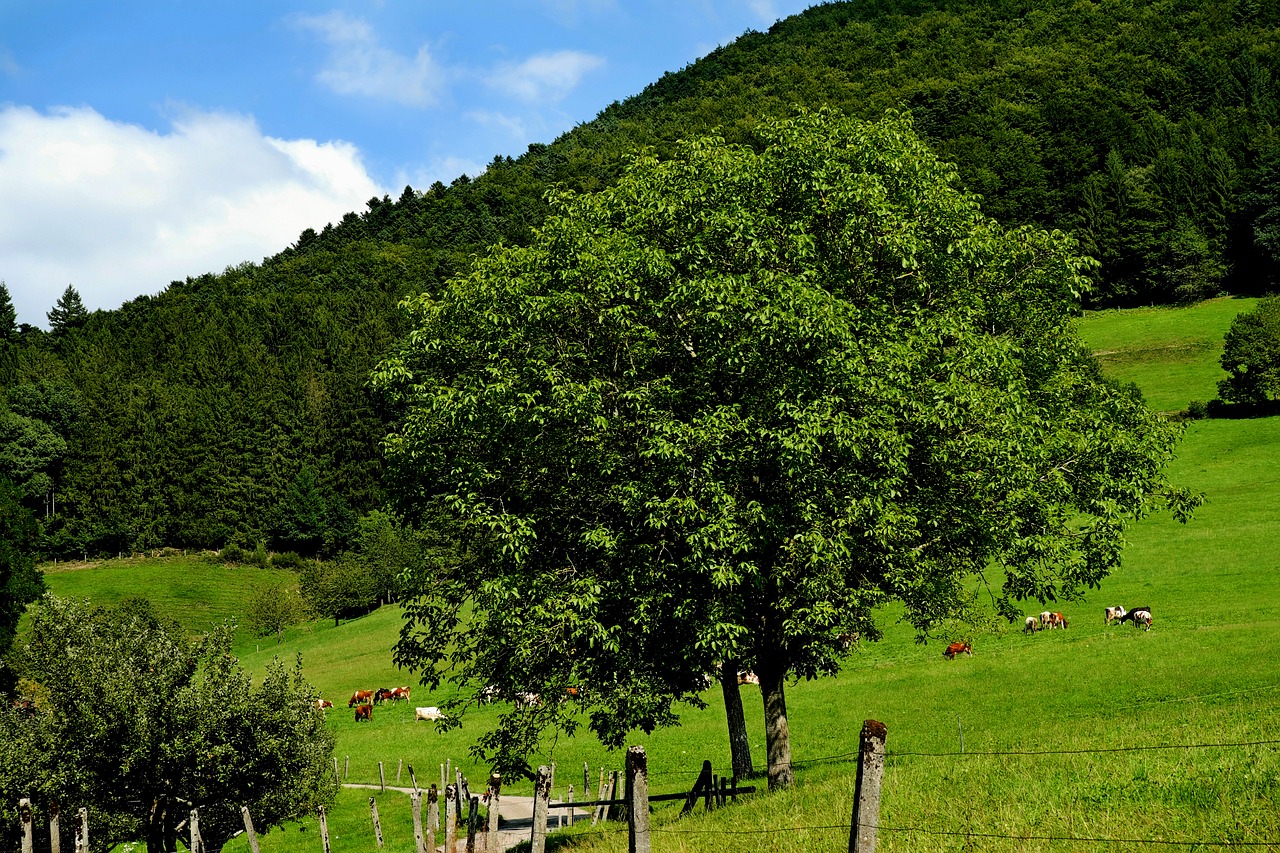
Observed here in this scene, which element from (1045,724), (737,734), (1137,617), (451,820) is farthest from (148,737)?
(1137,617)

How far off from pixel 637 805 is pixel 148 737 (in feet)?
75.1

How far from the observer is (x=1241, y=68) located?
181500mm

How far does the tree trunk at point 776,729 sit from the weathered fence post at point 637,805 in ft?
38.3

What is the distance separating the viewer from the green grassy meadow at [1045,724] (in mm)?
11500

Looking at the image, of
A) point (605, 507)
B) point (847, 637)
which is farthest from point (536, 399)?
point (847, 637)

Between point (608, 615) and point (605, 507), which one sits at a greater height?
point (605, 507)

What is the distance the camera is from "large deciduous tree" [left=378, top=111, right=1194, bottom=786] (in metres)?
19.5

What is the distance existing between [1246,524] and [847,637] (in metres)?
50.7

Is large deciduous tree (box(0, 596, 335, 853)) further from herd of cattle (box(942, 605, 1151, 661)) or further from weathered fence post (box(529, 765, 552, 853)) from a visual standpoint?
herd of cattle (box(942, 605, 1151, 661))

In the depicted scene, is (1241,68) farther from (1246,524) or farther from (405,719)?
(405,719)

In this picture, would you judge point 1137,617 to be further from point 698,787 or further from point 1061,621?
point 698,787

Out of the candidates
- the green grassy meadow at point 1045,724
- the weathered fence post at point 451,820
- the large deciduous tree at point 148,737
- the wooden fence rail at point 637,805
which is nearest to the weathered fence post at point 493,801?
the wooden fence rail at point 637,805

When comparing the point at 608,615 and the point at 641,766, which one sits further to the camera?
the point at 608,615

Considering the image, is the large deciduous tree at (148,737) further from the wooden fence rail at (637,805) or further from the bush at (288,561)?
the bush at (288,561)
